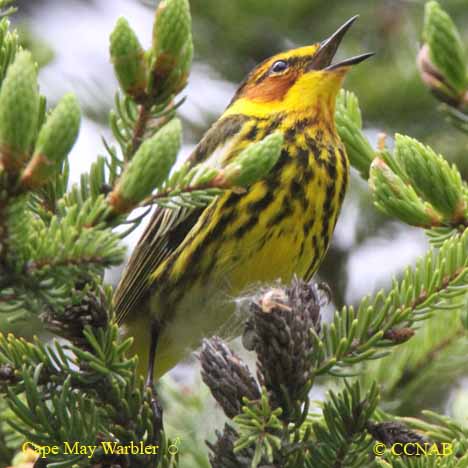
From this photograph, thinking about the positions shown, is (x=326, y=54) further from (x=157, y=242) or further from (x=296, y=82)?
(x=157, y=242)

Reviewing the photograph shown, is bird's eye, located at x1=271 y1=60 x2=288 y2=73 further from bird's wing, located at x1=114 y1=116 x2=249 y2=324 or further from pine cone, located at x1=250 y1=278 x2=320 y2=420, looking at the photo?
pine cone, located at x1=250 y1=278 x2=320 y2=420

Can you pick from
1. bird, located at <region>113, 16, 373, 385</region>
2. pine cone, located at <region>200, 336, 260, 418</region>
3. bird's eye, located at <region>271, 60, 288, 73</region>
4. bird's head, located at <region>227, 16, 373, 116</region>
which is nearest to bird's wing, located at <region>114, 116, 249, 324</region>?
bird, located at <region>113, 16, 373, 385</region>

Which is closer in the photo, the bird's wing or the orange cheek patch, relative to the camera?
the bird's wing

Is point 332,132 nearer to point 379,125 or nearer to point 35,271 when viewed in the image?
point 379,125

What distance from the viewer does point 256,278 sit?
2.90 metres

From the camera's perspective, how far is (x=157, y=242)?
10.4 feet

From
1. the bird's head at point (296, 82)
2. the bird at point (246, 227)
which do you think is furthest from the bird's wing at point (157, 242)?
the bird's head at point (296, 82)

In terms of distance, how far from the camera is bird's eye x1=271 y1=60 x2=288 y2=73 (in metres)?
3.58

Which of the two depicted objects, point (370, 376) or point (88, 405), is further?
point (370, 376)

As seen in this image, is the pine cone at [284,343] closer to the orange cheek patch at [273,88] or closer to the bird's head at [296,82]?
the bird's head at [296,82]

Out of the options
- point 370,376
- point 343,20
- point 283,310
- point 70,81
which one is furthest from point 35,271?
point 343,20

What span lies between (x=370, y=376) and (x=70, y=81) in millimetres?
2077

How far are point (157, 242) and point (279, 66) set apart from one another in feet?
3.18

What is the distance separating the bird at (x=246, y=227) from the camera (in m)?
2.91
